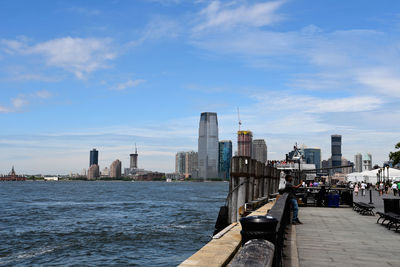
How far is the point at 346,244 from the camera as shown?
34.8 ft

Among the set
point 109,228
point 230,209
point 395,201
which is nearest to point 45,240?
point 109,228

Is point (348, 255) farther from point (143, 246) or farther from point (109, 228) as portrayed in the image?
point (109, 228)

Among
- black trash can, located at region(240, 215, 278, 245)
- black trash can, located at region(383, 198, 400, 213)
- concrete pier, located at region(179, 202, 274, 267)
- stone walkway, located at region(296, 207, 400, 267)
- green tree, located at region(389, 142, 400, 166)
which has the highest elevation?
green tree, located at region(389, 142, 400, 166)

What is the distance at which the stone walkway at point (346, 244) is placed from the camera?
8.55 metres

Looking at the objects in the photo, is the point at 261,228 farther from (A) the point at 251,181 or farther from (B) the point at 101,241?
(B) the point at 101,241

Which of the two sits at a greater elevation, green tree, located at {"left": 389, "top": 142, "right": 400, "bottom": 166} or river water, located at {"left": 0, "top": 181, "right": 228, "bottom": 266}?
green tree, located at {"left": 389, "top": 142, "right": 400, "bottom": 166}


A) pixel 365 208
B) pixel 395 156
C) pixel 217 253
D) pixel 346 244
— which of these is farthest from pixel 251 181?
pixel 395 156

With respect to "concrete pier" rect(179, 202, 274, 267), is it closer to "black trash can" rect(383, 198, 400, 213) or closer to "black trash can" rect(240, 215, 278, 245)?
"black trash can" rect(240, 215, 278, 245)

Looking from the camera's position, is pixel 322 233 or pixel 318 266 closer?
pixel 318 266

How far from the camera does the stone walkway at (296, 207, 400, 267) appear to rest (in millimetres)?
8547

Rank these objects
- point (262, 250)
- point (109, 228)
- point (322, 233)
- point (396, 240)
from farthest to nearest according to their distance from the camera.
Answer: point (109, 228) < point (322, 233) < point (396, 240) < point (262, 250)

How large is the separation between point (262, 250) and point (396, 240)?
8917mm

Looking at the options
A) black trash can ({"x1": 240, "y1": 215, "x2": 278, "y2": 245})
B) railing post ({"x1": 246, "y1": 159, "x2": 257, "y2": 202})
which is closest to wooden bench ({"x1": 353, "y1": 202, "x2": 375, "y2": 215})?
railing post ({"x1": 246, "y1": 159, "x2": 257, "y2": 202})

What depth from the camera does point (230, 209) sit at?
63.5 ft
